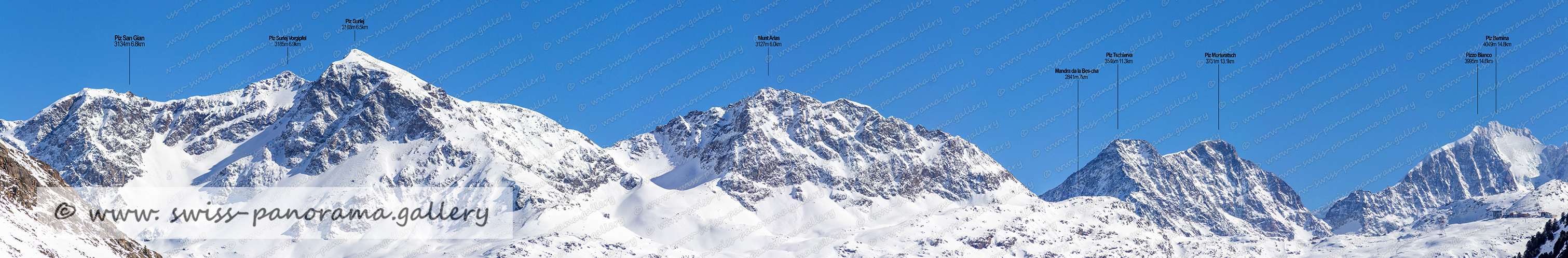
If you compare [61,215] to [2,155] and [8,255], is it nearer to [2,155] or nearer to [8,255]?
[2,155]

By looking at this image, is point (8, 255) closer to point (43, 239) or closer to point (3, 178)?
point (43, 239)

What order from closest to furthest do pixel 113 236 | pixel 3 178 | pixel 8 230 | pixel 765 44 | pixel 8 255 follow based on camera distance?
pixel 8 255
pixel 8 230
pixel 3 178
pixel 113 236
pixel 765 44

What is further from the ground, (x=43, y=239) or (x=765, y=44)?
(x=765, y=44)

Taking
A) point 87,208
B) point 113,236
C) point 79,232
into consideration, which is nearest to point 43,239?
point 79,232

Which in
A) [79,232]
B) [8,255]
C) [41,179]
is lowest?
[8,255]

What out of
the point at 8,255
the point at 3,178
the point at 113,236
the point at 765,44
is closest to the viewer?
the point at 8,255

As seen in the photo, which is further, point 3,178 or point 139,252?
point 139,252

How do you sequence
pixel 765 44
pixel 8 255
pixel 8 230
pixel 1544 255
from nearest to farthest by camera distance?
pixel 8 255 → pixel 8 230 → pixel 1544 255 → pixel 765 44

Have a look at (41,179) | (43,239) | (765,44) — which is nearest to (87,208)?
(41,179)

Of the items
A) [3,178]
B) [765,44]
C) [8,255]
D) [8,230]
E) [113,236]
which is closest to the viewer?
[8,255]
